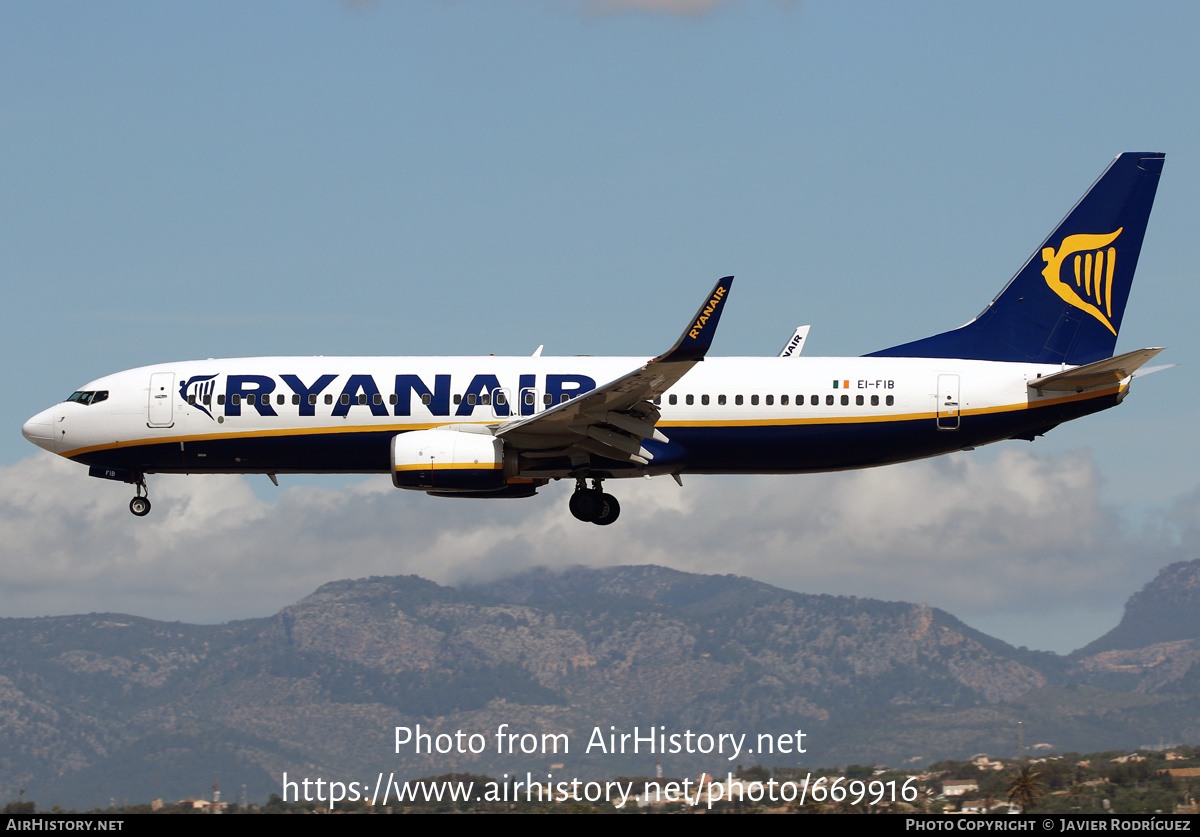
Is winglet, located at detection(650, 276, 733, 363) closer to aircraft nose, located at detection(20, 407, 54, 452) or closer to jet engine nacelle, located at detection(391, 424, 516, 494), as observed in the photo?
jet engine nacelle, located at detection(391, 424, 516, 494)

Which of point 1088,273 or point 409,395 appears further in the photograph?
point 1088,273

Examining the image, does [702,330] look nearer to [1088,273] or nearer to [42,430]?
[1088,273]

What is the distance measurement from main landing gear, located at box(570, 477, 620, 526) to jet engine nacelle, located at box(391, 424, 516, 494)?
3.51 meters

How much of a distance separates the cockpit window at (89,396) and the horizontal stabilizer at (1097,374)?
30143 millimetres

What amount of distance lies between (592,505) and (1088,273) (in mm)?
18436

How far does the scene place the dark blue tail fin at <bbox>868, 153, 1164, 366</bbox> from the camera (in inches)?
1880

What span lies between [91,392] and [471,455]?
1394 cm

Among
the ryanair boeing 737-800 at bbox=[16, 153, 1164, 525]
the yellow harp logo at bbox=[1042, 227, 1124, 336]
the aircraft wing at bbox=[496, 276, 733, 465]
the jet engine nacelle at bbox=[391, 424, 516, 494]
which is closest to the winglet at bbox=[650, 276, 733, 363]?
the aircraft wing at bbox=[496, 276, 733, 465]

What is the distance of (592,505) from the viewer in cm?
4694

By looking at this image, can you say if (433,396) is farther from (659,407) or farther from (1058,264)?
(1058,264)

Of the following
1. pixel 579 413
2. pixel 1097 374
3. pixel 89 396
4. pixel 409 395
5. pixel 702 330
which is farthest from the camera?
pixel 89 396

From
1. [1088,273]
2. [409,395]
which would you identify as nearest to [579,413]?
[409,395]
